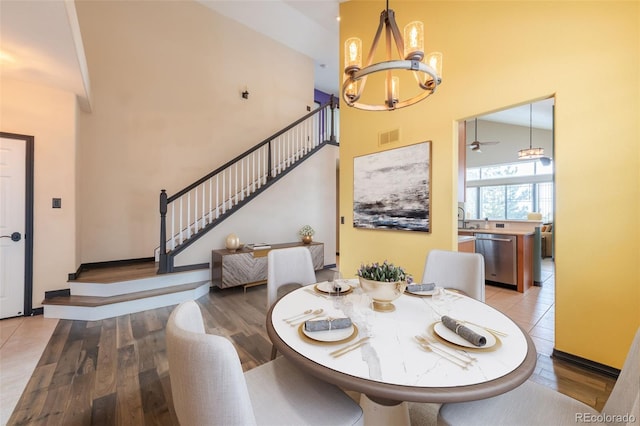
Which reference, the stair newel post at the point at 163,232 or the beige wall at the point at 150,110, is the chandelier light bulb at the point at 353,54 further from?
the beige wall at the point at 150,110

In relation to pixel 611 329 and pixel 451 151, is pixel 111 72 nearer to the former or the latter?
pixel 451 151

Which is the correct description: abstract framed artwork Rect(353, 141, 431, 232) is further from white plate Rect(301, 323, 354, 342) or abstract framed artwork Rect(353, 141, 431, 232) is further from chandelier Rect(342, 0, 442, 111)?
white plate Rect(301, 323, 354, 342)

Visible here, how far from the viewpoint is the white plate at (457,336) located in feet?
3.43

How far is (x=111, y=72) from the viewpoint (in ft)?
13.8

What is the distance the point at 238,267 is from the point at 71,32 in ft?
10.3

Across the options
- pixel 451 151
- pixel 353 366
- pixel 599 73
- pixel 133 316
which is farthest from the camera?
pixel 133 316

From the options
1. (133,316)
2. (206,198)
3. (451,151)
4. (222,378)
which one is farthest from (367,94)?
(133,316)

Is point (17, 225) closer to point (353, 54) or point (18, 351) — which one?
point (18, 351)

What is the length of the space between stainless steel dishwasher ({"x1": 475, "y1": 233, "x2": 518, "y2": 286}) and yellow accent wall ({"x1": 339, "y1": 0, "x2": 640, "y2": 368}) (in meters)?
1.93

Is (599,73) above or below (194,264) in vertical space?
above

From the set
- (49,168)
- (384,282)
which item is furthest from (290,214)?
(384,282)

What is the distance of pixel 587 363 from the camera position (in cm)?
216

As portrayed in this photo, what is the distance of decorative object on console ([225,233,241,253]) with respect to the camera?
4227 mm

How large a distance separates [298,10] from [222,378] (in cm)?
613
